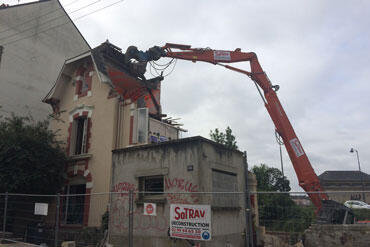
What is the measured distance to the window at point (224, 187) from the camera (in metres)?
9.70

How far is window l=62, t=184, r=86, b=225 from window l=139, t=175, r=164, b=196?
3921 mm

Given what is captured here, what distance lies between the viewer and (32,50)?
65.5 ft

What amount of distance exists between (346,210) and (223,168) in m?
4.61

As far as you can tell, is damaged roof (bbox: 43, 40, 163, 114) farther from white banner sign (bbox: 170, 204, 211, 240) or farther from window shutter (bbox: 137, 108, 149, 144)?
white banner sign (bbox: 170, 204, 211, 240)

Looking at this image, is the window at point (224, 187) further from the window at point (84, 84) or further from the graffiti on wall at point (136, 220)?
the window at point (84, 84)

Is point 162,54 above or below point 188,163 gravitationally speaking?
above

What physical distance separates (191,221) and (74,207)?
31.2 ft

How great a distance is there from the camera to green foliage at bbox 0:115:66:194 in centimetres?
1284

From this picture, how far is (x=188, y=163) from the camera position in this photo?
9.20 metres

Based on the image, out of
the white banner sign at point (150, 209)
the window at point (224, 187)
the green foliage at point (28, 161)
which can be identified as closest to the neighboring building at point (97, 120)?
the green foliage at point (28, 161)

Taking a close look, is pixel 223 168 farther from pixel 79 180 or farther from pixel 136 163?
pixel 79 180

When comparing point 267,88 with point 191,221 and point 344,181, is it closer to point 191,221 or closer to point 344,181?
point 191,221

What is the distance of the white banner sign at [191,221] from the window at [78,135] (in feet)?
32.0

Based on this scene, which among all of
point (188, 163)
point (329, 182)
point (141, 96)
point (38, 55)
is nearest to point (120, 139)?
point (141, 96)
